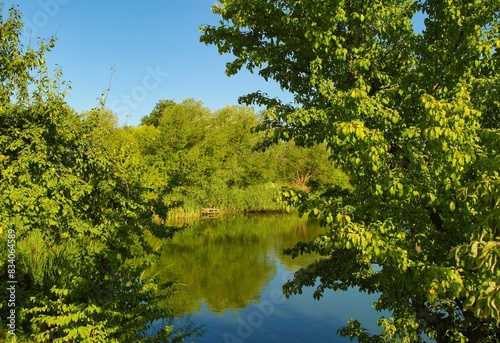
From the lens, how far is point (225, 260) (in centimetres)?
2561

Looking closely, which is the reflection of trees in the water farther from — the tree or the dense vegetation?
the tree

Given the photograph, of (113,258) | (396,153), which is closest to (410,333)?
(396,153)

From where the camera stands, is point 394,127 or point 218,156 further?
point 218,156

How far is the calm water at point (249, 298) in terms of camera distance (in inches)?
597

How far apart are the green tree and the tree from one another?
3.26 metres

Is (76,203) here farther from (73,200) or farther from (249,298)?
(249,298)

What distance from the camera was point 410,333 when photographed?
7023 millimetres

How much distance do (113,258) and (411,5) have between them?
790cm

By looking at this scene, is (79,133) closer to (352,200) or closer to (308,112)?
(308,112)

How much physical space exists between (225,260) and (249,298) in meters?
6.91

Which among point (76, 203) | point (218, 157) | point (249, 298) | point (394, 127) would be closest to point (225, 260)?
point (249, 298)

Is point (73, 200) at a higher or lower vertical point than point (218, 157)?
lower

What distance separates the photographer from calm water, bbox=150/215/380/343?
15.2 meters

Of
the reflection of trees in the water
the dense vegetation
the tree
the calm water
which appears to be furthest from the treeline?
the tree
